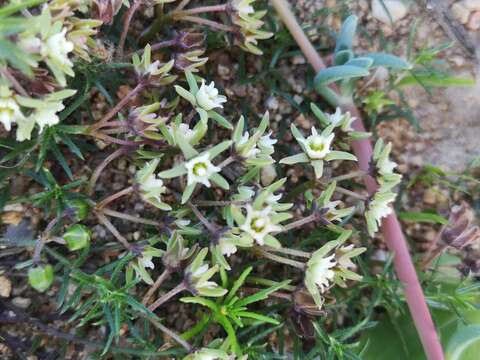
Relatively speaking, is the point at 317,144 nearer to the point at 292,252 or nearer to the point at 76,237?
the point at 292,252

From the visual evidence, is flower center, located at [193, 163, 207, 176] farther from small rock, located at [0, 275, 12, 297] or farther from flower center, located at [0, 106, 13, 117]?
small rock, located at [0, 275, 12, 297]

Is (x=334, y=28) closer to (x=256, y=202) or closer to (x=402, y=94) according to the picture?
(x=402, y=94)

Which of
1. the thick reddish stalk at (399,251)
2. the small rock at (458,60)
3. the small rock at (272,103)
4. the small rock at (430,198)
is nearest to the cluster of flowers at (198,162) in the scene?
the thick reddish stalk at (399,251)

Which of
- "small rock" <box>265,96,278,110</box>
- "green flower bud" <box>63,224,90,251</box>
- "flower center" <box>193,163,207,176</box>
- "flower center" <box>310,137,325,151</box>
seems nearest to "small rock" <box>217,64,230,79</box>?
Result: "small rock" <box>265,96,278,110</box>

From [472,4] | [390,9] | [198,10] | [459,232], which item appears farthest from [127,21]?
[472,4]

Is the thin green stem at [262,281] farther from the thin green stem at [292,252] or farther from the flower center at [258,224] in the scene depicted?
the flower center at [258,224]
